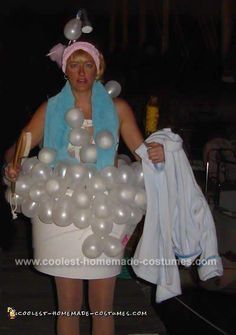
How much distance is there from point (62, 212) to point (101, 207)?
16 centimetres

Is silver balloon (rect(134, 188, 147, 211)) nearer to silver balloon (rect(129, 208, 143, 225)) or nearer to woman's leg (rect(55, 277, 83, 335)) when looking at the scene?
silver balloon (rect(129, 208, 143, 225))

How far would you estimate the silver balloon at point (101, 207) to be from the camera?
2293mm

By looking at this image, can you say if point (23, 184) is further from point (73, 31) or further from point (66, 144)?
point (73, 31)

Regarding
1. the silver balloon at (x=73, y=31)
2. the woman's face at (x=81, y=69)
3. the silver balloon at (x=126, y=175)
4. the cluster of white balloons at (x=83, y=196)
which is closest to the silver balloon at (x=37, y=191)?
the cluster of white balloons at (x=83, y=196)

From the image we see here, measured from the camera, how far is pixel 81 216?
2.30 meters

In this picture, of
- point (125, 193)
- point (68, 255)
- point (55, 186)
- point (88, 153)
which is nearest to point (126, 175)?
point (125, 193)

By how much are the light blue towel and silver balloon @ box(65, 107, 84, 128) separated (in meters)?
0.06


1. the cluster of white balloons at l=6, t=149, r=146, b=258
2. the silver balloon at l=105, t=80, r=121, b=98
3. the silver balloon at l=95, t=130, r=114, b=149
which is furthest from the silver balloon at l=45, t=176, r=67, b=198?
the silver balloon at l=105, t=80, r=121, b=98

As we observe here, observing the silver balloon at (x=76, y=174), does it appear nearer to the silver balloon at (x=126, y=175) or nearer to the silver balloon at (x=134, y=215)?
the silver balloon at (x=126, y=175)

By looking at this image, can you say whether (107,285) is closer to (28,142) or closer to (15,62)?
(28,142)

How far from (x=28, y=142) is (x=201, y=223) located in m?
0.84

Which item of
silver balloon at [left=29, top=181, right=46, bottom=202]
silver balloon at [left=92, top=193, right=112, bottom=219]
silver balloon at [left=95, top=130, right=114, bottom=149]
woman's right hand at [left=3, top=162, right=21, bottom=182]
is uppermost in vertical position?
silver balloon at [left=95, top=130, right=114, bottom=149]

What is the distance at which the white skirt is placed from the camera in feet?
7.79

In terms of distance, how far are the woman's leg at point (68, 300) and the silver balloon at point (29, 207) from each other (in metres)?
0.30
